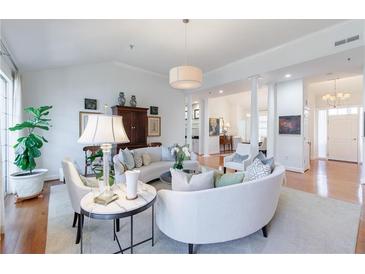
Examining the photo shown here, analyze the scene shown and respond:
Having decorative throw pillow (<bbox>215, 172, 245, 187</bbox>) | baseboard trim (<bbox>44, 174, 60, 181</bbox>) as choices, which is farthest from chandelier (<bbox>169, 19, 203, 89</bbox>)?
baseboard trim (<bbox>44, 174, 60, 181</bbox>)

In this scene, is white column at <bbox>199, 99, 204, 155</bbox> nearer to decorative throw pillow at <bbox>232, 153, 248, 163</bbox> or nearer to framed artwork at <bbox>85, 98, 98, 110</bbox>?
decorative throw pillow at <bbox>232, 153, 248, 163</bbox>

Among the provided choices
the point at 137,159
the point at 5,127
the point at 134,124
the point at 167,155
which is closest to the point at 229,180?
the point at 137,159

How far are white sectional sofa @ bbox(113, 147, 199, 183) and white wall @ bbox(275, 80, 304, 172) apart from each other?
119 inches

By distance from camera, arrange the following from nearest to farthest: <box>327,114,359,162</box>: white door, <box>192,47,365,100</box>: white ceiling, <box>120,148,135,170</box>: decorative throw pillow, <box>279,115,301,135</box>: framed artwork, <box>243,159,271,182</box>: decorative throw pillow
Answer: <box>243,159,271,182</box>: decorative throw pillow → <box>192,47,365,100</box>: white ceiling → <box>120,148,135,170</box>: decorative throw pillow → <box>279,115,301,135</box>: framed artwork → <box>327,114,359,162</box>: white door

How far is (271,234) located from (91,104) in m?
5.15

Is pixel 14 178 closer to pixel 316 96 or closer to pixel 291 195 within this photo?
pixel 291 195

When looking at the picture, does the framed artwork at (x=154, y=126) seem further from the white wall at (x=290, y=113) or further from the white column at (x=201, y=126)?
the white wall at (x=290, y=113)

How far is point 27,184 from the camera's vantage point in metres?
3.23

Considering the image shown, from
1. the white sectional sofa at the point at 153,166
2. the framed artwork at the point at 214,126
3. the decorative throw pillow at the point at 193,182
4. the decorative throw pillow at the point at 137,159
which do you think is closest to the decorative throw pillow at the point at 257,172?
the decorative throw pillow at the point at 193,182

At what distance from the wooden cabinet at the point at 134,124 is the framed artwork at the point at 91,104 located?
1.62 feet

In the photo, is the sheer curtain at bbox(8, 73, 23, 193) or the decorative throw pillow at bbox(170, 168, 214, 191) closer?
the decorative throw pillow at bbox(170, 168, 214, 191)

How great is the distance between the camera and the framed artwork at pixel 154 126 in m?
6.43

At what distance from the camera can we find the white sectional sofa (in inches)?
133

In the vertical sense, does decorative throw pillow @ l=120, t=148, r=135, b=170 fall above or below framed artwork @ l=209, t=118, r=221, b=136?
below
